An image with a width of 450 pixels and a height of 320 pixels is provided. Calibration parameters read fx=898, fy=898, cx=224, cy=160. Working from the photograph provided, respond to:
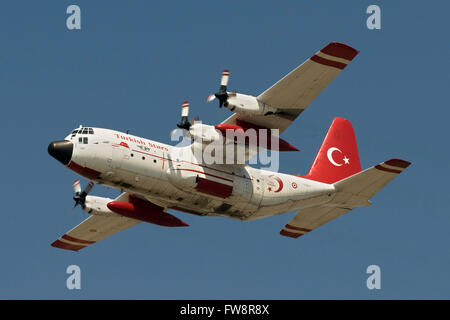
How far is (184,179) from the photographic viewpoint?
1030 inches

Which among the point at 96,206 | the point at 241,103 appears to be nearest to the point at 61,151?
the point at 96,206

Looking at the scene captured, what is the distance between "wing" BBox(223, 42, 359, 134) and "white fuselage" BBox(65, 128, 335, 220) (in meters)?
2.00

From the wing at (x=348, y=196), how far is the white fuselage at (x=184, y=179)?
0.50m

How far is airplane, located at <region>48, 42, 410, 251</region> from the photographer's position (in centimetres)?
2562

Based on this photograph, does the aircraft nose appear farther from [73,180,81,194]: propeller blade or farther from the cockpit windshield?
[73,180,81,194]: propeller blade

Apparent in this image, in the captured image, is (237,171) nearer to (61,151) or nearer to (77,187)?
(61,151)

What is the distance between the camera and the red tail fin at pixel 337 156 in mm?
29531

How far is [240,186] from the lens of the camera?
2727cm

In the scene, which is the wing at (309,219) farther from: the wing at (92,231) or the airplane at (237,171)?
the wing at (92,231)

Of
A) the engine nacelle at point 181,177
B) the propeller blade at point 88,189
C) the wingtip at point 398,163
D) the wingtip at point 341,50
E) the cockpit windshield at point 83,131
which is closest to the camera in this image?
the wingtip at point 341,50

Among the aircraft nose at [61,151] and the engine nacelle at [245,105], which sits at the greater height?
the engine nacelle at [245,105]

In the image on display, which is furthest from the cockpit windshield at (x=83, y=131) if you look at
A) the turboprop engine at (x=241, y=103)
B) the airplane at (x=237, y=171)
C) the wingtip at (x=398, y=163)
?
the wingtip at (x=398, y=163)

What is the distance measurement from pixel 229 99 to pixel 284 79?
65.5 inches

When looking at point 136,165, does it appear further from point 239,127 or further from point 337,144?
point 337,144
